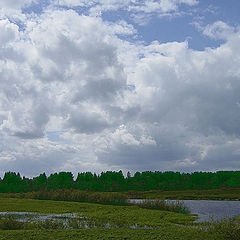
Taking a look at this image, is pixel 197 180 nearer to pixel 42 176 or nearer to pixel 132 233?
pixel 42 176

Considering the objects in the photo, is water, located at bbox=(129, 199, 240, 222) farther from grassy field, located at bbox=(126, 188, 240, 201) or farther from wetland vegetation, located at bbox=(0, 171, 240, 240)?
grassy field, located at bbox=(126, 188, 240, 201)

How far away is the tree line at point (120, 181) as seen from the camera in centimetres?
13812

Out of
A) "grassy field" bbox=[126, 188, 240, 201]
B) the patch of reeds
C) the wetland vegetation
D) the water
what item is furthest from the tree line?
the water

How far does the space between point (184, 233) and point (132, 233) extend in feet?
14.1

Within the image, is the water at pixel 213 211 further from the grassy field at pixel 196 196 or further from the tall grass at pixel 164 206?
the grassy field at pixel 196 196

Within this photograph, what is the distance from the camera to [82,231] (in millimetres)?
25234

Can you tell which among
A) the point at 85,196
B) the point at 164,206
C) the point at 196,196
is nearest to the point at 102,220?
the point at 164,206

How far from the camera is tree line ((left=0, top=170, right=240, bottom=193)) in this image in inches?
5438

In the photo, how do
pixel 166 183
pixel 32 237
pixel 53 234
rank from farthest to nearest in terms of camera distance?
pixel 166 183 → pixel 53 234 → pixel 32 237

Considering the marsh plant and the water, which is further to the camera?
the marsh plant

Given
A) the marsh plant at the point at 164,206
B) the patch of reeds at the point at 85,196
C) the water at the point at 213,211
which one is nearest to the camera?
the water at the point at 213,211

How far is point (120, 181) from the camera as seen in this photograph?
164 m

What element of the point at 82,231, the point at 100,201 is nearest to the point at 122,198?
the point at 100,201

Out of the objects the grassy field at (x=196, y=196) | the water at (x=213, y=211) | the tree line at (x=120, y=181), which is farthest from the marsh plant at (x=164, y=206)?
the tree line at (x=120, y=181)
